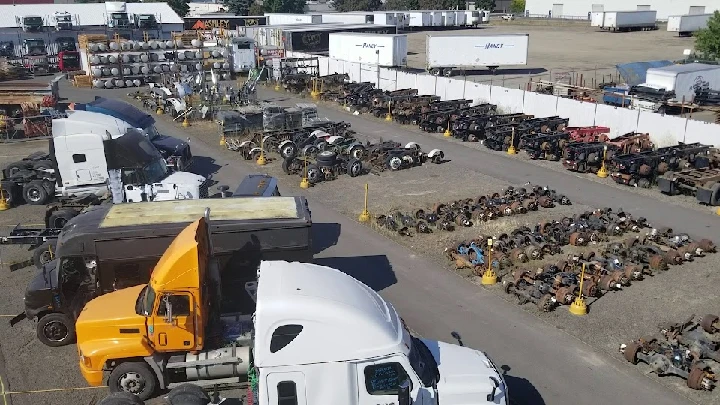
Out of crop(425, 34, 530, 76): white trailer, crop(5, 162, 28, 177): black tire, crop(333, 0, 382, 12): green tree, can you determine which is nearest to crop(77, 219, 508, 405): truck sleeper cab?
crop(5, 162, 28, 177): black tire

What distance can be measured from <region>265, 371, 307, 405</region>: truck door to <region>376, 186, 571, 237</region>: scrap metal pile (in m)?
11.6

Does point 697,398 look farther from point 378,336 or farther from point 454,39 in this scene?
point 454,39

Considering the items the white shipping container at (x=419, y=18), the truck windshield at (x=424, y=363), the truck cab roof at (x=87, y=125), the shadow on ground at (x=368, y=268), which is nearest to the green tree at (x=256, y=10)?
the white shipping container at (x=419, y=18)

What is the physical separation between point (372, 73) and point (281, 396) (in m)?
38.5

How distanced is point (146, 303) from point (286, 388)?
4012 millimetres

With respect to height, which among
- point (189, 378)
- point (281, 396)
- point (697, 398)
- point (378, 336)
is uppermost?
point (378, 336)

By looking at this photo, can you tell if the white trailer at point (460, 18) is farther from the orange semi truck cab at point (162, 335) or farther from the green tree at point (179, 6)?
the orange semi truck cab at point (162, 335)

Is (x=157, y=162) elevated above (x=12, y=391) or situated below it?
above

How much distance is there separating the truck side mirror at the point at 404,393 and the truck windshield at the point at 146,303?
15.5 ft

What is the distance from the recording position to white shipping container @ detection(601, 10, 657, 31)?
8669 cm

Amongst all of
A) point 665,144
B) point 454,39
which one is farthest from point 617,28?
point 665,144

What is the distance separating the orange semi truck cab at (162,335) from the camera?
9781 mm

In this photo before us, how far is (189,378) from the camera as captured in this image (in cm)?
1031

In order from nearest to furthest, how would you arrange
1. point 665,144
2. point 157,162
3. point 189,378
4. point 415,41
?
point 189,378 < point 157,162 < point 665,144 < point 415,41
